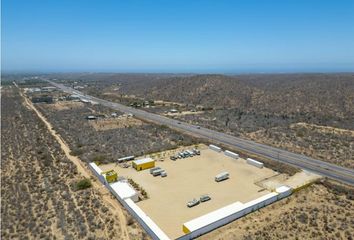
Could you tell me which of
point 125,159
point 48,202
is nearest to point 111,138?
point 125,159

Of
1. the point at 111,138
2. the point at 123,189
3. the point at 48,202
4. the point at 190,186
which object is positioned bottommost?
the point at 111,138

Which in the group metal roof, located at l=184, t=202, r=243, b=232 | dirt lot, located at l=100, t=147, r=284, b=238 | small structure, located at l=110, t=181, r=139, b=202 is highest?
metal roof, located at l=184, t=202, r=243, b=232

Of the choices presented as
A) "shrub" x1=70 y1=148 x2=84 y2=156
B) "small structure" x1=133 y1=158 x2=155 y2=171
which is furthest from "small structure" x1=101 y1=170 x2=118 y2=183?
"shrub" x1=70 y1=148 x2=84 y2=156

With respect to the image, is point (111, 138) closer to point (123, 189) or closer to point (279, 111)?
point (123, 189)

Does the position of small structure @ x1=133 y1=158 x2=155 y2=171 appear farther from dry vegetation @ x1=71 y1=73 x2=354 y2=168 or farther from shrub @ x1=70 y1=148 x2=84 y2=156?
dry vegetation @ x1=71 y1=73 x2=354 y2=168

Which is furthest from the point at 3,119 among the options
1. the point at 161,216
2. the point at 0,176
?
the point at 161,216

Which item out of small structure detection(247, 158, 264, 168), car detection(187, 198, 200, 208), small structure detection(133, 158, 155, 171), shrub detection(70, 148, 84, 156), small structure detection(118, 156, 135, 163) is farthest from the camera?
shrub detection(70, 148, 84, 156)
